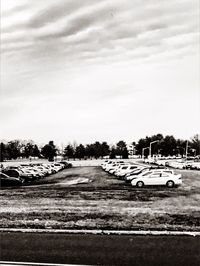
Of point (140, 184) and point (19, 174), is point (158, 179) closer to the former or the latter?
point (140, 184)

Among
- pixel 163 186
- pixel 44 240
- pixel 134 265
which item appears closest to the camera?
pixel 134 265

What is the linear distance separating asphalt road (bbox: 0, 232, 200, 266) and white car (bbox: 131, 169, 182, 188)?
64.5ft

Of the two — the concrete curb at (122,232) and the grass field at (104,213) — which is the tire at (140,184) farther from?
the concrete curb at (122,232)

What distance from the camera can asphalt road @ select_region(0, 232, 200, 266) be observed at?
8453 millimetres

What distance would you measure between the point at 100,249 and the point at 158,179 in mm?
21547

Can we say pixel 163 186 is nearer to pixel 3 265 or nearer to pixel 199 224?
pixel 199 224

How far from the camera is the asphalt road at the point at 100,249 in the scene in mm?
8453

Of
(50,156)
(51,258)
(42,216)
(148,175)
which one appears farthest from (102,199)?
(50,156)

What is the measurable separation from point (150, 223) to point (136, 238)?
2.63 meters

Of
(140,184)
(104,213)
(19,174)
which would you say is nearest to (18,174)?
(19,174)

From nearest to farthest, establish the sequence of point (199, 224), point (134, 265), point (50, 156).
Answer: point (134, 265)
point (199, 224)
point (50, 156)

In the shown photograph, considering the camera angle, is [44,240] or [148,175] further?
[148,175]

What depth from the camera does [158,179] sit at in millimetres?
30422

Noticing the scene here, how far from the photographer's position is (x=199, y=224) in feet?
42.9
